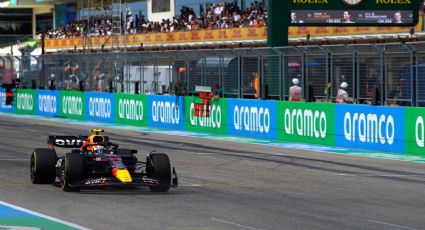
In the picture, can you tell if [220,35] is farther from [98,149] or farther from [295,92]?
[98,149]

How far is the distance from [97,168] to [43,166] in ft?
3.73

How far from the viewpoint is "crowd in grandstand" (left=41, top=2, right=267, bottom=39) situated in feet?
169

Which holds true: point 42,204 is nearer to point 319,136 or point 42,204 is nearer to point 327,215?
point 327,215

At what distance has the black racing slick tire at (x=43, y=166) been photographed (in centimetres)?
1495

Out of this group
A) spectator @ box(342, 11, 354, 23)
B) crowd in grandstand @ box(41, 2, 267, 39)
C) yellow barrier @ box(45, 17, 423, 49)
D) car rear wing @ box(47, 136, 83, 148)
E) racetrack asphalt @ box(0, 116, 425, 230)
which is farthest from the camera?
crowd in grandstand @ box(41, 2, 267, 39)

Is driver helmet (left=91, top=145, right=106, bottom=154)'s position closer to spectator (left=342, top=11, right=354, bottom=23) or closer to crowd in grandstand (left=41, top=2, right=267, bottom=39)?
spectator (left=342, top=11, right=354, bottom=23)

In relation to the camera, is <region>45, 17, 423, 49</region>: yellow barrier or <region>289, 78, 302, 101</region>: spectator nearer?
<region>289, 78, 302, 101</region>: spectator

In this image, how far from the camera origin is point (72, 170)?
13922 mm

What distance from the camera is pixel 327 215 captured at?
12.4 metres

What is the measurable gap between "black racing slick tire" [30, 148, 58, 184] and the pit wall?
9992 mm

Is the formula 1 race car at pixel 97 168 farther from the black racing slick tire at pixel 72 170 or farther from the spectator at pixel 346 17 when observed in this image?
the spectator at pixel 346 17

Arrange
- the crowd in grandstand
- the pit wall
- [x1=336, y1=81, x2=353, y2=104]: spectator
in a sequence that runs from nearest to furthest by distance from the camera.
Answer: the pit wall, [x1=336, y1=81, x2=353, y2=104]: spectator, the crowd in grandstand

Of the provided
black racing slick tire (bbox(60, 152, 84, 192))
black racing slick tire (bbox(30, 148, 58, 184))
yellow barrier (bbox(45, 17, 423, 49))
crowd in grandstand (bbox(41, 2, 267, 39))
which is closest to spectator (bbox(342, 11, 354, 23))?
yellow barrier (bbox(45, 17, 423, 49))

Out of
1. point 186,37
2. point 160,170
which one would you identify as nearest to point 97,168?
point 160,170
